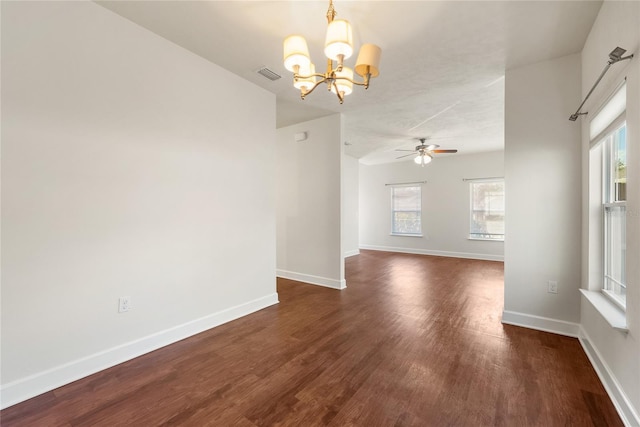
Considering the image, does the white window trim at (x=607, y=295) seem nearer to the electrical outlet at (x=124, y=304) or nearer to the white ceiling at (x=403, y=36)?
the white ceiling at (x=403, y=36)

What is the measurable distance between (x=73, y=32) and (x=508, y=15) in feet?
10.8

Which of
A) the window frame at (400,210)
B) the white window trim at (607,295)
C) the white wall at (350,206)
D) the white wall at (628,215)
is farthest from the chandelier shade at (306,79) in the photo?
the window frame at (400,210)

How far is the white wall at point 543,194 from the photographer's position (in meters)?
2.65

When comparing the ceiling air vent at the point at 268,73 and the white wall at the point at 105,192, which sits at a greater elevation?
the ceiling air vent at the point at 268,73

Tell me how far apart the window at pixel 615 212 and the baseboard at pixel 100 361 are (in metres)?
3.50

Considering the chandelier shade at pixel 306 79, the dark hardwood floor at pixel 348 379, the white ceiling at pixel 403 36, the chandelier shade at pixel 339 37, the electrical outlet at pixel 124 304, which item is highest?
the white ceiling at pixel 403 36

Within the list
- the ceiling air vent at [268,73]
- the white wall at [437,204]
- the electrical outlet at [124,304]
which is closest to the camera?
the electrical outlet at [124,304]

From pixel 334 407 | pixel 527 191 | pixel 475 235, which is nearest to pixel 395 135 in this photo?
pixel 527 191

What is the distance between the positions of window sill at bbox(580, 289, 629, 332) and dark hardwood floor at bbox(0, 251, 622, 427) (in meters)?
0.49

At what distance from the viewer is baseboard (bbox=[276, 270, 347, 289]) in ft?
14.3

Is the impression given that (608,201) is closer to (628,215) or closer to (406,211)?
(628,215)

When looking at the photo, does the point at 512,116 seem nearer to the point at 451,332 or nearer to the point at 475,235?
the point at 451,332

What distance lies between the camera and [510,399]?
178 cm

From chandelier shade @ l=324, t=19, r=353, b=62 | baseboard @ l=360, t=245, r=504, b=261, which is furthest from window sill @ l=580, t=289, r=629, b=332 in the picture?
baseboard @ l=360, t=245, r=504, b=261
